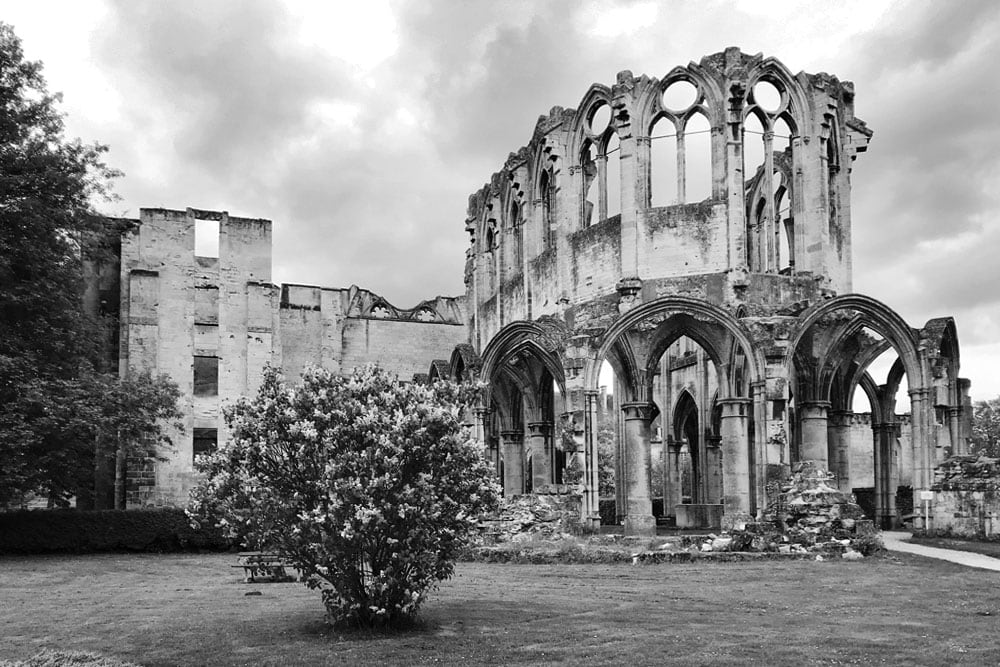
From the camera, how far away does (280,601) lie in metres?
16.6

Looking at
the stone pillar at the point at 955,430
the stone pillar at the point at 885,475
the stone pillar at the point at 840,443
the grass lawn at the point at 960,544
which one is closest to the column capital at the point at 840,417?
the stone pillar at the point at 840,443

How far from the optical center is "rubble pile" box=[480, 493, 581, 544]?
1031 inches

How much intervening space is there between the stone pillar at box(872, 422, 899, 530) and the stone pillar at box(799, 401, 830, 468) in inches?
185

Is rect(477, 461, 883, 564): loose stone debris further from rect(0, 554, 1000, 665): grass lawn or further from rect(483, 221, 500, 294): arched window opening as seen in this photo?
rect(483, 221, 500, 294): arched window opening

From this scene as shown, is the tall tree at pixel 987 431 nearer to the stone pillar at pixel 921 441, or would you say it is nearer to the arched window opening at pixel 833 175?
the arched window opening at pixel 833 175

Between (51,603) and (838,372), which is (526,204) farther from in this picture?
(51,603)

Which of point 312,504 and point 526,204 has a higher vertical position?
point 526,204

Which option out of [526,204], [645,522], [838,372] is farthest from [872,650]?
[526,204]

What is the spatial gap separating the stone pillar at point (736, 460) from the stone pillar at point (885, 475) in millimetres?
6245

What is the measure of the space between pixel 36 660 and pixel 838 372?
2815 centimetres

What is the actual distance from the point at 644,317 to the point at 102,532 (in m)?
17.5

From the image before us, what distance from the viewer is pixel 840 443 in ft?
113

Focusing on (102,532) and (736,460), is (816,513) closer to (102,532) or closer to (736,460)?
(736,460)

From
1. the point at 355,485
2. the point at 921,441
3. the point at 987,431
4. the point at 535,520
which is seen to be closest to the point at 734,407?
the point at 921,441
